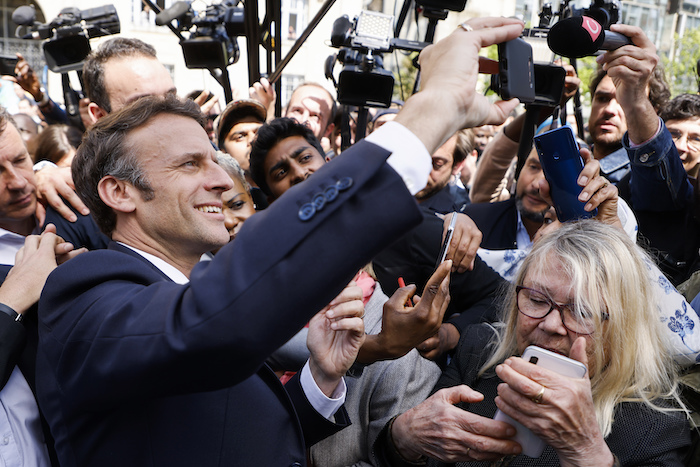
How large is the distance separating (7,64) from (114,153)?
4197 mm

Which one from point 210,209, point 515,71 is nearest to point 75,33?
point 210,209

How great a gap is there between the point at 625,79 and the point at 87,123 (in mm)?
2971

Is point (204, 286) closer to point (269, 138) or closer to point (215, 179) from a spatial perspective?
point (215, 179)

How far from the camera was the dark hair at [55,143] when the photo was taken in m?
4.03

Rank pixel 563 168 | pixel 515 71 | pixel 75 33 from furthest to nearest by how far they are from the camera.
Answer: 1. pixel 75 33
2. pixel 563 168
3. pixel 515 71

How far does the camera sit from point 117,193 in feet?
5.28

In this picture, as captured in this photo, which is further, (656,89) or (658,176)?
(656,89)

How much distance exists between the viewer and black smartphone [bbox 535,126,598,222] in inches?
80.4

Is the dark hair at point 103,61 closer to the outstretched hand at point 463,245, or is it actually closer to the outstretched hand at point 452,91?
the outstretched hand at point 463,245

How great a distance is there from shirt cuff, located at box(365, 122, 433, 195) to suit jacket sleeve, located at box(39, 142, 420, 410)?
32 mm

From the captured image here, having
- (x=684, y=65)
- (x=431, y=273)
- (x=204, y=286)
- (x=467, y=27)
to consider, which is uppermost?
(x=467, y=27)

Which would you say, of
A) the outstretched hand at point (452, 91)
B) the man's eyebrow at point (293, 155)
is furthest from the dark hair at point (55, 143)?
the outstretched hand at point (452, 91)

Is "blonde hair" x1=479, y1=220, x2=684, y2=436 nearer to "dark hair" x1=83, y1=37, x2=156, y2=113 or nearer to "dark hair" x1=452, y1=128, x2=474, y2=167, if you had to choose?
"dark hair" x1=83, y1=37, x2=156, y2=113

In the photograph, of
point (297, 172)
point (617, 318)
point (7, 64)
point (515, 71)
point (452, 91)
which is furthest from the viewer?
point (7, 64)
